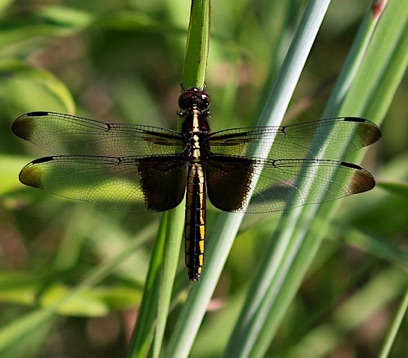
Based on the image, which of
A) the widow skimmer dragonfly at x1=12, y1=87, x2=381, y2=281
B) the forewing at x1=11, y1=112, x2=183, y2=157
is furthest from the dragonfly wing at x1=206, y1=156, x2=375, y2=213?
the forewing at x1=11, y1=112, x2=183, y2=157

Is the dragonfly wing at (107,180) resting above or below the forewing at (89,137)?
below

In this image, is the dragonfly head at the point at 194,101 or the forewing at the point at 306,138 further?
the dragonfly head at the point at 194,101

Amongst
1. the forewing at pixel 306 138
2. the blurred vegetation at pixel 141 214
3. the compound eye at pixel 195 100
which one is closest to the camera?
the forewing at pixel 306 138

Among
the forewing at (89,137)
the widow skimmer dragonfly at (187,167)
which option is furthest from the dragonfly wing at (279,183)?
the forewing at (89,137)

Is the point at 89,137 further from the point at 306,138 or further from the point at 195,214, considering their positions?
the point at 306,138

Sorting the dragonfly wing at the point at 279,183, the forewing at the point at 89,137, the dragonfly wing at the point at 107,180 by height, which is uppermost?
the forewing at the point at 89,137

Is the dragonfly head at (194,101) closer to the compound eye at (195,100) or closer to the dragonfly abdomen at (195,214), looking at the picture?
the compound eye at (195,100)

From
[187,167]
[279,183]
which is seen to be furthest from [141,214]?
[279,183]
